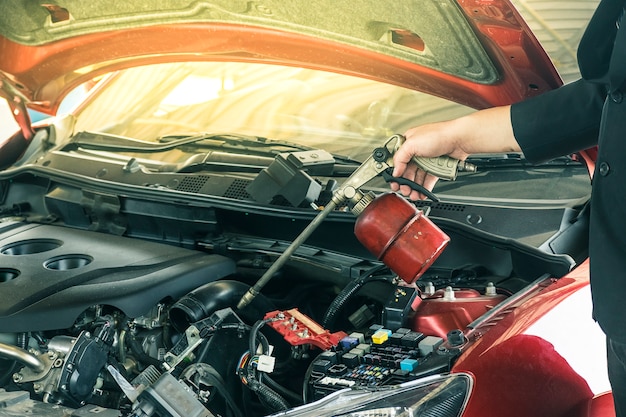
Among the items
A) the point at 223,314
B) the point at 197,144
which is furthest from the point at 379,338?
the point at 197,144

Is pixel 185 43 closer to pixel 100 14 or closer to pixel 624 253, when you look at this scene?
pixel 100 14

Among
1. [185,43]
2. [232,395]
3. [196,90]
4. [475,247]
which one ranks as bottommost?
[232,395]

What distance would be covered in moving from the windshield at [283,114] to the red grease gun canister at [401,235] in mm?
531

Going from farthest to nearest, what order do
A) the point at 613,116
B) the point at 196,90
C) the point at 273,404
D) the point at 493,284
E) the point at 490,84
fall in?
1. the point at 196,90
2. the point at 490,84
3. the point at 493,284
4. the point at 273,404
5. the point at 613,116

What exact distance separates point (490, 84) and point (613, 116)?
0.85 meters

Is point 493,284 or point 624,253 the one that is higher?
point 624,253

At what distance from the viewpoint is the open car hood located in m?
2.00

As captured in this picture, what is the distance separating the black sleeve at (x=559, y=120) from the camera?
1.50 m

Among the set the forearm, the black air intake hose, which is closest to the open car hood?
the forearm

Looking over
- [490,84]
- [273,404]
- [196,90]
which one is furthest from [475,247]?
[196,90]

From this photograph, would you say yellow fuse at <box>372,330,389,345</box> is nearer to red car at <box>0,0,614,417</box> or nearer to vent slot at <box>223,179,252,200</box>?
red car at <box>0,0,614,417</box>

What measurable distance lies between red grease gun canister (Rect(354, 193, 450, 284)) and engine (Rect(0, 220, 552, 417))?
118 millimetres

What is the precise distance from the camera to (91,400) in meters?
1.83

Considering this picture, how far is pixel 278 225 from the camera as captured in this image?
2346mm
